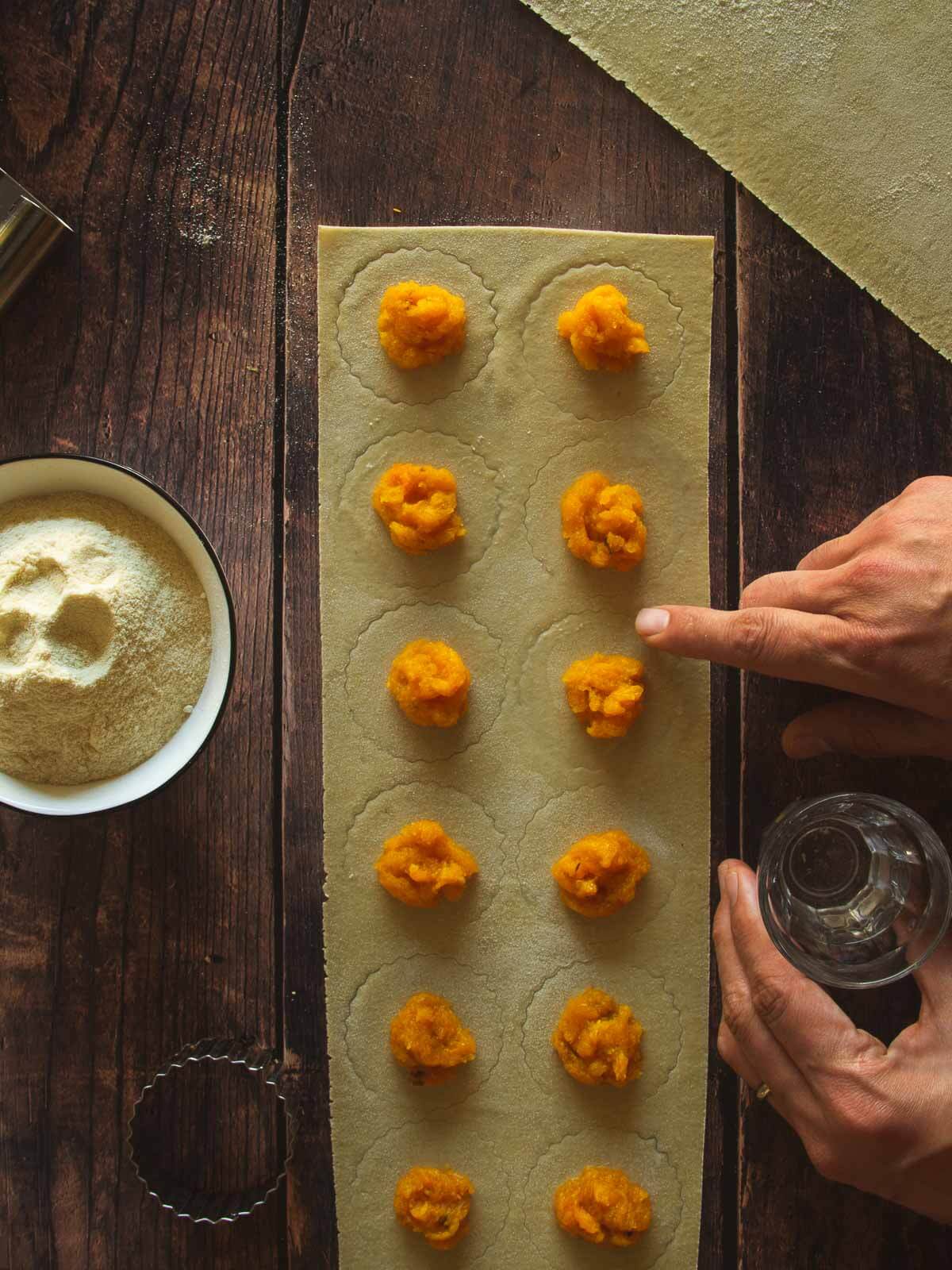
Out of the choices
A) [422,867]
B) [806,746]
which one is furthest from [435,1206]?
[806,746]

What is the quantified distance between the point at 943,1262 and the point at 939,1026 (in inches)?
10.4

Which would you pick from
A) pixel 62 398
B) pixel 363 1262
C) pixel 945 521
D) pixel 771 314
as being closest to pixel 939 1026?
pixel 945 521

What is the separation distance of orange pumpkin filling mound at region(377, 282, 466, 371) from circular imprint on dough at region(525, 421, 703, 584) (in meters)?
0.14

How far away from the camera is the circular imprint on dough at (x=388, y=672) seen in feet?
2.94

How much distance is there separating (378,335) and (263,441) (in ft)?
0.47

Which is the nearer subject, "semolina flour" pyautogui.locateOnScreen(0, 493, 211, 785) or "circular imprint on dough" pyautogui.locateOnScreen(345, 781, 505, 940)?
"semolina flour" pyautogui.locateOnScreen(0, 493, 211, 785)

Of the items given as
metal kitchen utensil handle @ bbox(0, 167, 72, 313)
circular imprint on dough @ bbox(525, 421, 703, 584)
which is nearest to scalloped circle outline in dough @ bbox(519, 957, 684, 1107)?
circular imprint on dough @ bbox(525, 421, 703, 584)

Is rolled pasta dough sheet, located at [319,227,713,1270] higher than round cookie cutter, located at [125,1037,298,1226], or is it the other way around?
rolled pasta dough sheet, located at [319,227,713,1270]

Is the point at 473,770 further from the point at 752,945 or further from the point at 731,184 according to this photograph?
the point at 731,184

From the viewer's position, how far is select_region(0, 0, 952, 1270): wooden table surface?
888 millimetres

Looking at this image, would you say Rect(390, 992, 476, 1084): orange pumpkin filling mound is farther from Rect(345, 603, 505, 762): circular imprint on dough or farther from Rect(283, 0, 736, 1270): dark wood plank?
Rect(345, 603, 505, 762): circular imprint on dough

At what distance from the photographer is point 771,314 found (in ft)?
3.04

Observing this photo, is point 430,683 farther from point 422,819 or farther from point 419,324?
point 419,324

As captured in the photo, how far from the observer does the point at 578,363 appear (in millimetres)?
910
